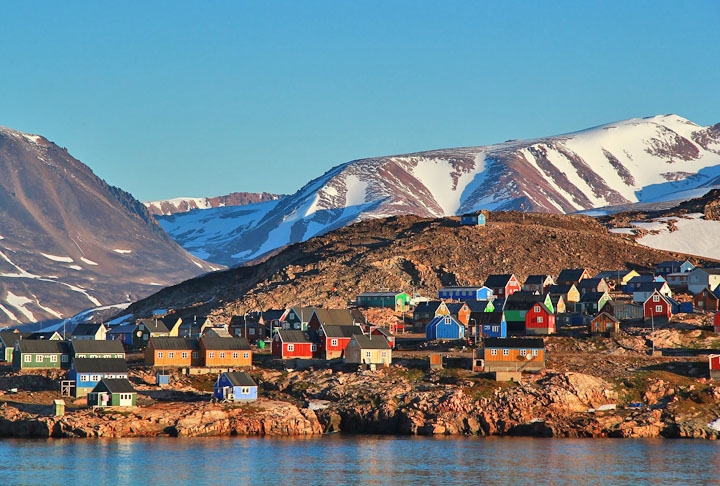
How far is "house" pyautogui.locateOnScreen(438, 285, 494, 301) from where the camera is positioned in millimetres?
157750

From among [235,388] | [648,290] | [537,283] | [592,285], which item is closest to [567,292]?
[592,285]

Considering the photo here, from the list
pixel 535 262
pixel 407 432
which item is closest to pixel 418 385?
pixel 407 432

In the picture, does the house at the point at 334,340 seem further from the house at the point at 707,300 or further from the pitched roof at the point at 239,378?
the house at the point at 707,300

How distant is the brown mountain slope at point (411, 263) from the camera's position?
16725cm

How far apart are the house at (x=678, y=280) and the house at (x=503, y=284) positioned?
17741 mm

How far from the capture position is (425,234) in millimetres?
192500

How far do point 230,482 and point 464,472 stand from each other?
14.7m

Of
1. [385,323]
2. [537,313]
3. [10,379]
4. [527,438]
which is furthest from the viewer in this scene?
[385,323]

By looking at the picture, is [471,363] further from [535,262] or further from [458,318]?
[535,262]

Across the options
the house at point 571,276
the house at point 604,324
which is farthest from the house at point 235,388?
the house at point 571,276

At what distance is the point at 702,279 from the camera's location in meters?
157

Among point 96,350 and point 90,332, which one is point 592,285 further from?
point 96,350

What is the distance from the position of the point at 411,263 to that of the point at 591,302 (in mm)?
35139

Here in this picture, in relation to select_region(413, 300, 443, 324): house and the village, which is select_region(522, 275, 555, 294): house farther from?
select_region(413, 300, 443, 324): house
